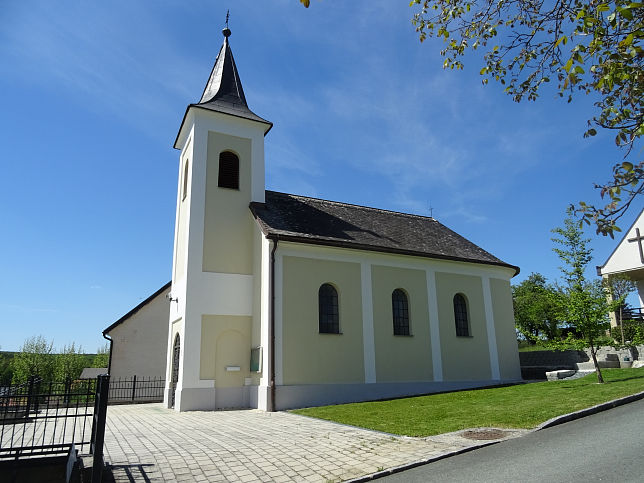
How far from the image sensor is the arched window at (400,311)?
754 inches

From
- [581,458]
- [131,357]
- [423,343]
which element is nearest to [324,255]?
[423,343]

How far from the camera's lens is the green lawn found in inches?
375

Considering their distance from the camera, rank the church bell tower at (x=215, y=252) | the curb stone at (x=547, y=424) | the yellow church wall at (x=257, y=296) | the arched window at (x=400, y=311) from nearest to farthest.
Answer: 1. the curb stone at (x=547, y=424)
2. the church bell tower at (x=215, y=252)
3. the yellow church wall at (x=257, y=296)
4. the arched window at (x=400, y=311)

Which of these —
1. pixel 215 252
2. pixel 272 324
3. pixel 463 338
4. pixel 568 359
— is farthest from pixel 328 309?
pixel 568 359

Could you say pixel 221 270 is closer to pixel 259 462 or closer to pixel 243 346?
pixel 243 346

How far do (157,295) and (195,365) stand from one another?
11.0 m

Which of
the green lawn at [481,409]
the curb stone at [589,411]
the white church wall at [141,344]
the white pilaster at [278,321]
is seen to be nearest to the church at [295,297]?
the white pilaster at [278,321]

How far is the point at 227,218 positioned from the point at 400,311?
8335 millimetres

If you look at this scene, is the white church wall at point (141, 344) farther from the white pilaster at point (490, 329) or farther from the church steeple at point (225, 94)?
the white pilaster at point (490, 329)

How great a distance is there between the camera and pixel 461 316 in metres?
21.2

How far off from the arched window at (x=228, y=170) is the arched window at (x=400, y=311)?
8331 millimetres

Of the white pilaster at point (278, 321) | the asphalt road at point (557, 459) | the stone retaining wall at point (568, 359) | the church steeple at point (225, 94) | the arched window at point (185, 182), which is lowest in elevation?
the asphalt road at point (557, 459)

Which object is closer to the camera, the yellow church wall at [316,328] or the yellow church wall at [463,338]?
the yellow church wall at [316,328]

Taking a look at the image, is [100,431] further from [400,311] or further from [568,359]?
[568,359]
